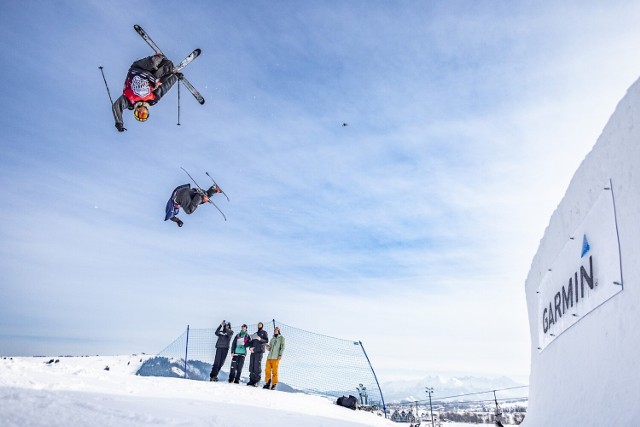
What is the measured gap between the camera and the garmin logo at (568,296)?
4438mm

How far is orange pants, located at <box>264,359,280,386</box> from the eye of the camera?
34.1ft

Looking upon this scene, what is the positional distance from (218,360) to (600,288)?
9277 millimetres

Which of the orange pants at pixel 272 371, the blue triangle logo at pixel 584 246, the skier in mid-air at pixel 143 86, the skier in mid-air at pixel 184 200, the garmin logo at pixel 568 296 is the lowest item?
the orange pants at pixel 272 371

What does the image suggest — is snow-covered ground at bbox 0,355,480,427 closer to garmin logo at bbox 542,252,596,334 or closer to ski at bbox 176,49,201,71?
garmin logo at bbox 542,252,596,334

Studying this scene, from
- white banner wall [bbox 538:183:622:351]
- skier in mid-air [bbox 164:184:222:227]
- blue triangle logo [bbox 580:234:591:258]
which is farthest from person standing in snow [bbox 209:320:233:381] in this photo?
blue triangle logo [bbox 580:234:591:258]

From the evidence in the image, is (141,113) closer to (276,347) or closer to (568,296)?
(276,347)

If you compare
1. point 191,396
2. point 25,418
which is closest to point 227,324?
point 191,396

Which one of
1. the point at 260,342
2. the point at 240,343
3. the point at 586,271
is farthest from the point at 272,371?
the point at 586,271

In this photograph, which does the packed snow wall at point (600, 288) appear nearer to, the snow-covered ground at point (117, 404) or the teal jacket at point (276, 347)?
the snow-covered ground at point (117, 404)

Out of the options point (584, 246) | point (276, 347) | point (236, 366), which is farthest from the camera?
point (236, 366)

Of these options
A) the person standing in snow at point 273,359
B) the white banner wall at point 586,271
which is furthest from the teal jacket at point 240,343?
the white banner wall at point 586,271

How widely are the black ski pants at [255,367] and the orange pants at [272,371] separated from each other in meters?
0.24

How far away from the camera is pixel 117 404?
443 centimetres

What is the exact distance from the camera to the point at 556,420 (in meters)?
4.91
